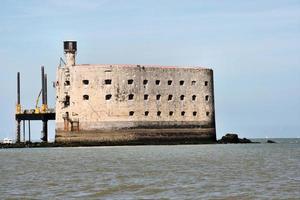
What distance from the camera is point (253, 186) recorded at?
63.0ft

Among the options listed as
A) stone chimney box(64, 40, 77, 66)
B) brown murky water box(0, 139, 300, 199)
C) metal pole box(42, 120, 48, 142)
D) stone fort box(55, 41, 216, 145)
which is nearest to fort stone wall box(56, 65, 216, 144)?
stone fort box(55, 41, 216, 145)

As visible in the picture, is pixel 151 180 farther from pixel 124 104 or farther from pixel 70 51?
pixel 70 51

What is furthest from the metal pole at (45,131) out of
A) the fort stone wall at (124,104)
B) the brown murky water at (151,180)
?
the brown murky water at (151,180)

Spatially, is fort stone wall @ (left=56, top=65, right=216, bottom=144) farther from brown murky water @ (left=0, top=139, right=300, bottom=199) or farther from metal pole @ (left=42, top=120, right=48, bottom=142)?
brown murky water @ (left=0, top=139, right=300, bottom=199)

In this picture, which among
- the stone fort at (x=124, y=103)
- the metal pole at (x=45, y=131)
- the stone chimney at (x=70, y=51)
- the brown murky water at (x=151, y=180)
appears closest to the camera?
the brown murky water at (x=151, y=180)

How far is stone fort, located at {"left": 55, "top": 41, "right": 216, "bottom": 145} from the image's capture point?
48719 mm

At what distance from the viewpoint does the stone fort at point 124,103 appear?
160 ft

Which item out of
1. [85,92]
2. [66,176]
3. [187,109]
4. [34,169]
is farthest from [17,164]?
[187,109]

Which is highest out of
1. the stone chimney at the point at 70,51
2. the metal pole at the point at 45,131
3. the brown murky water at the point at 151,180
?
the stone chimney at the point at 70,51

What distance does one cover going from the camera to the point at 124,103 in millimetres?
49000

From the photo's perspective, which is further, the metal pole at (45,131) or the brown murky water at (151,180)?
the metal pole at (45,131)

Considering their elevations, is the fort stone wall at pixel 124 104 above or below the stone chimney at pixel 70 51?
below

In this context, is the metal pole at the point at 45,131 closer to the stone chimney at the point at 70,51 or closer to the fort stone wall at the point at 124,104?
the fort stone wall at the point at 124,104

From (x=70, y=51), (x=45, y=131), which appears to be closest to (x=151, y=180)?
(x=70, y=51)
